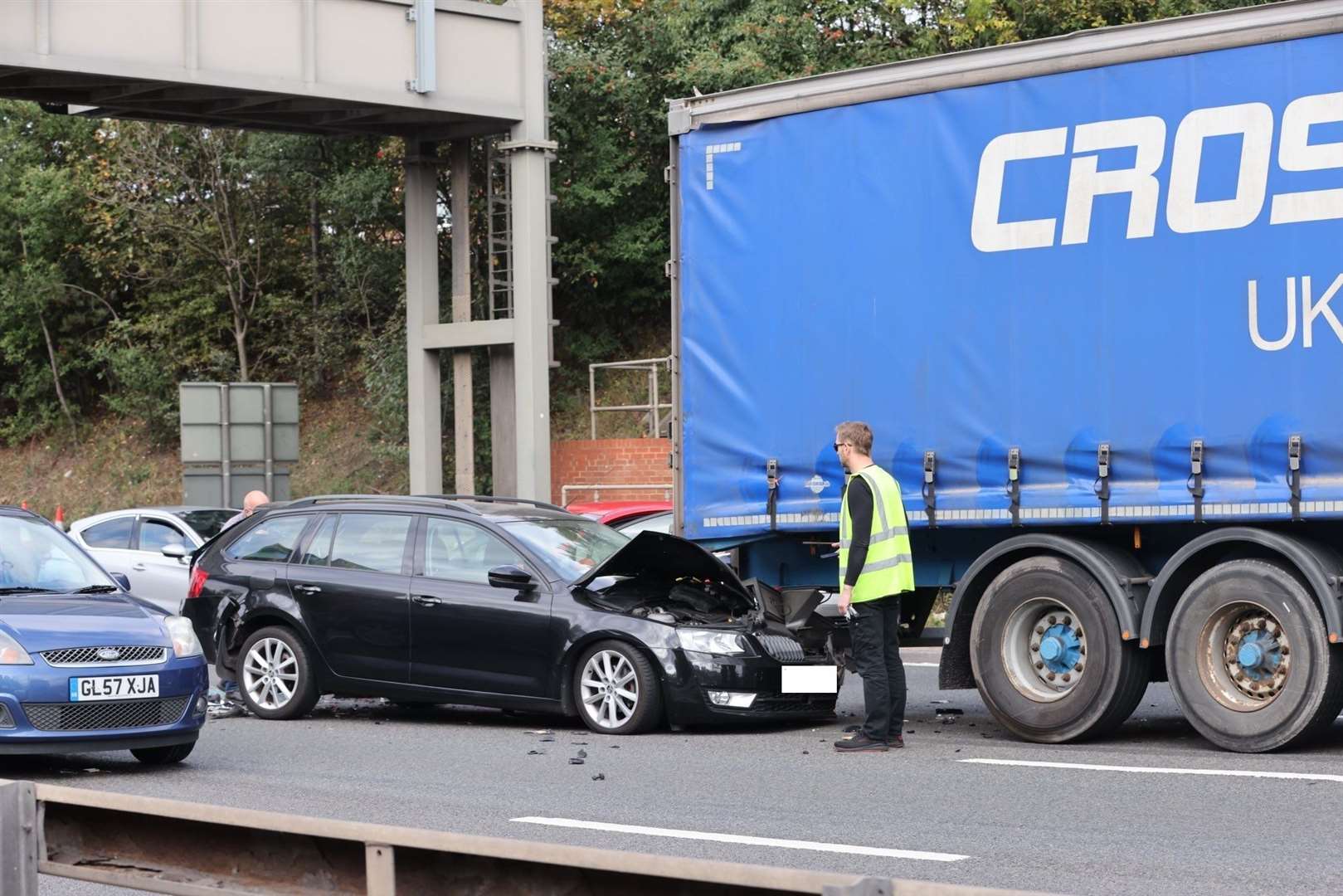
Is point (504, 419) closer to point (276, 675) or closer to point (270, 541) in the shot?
point (270, 541)

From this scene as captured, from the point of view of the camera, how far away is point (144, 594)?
17750 millimetres

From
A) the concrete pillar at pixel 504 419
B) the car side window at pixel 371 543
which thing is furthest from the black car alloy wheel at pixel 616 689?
the concrete pillar at pixel 504 419

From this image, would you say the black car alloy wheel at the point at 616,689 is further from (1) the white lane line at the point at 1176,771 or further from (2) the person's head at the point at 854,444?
(1) the white lane line at the point at 1176,771

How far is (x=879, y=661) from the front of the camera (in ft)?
33.5

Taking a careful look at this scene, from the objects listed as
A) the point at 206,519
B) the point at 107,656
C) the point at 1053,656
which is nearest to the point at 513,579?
the point at 107,656

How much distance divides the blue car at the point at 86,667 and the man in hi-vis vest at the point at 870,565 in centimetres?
371

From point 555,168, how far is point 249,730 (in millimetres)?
20730

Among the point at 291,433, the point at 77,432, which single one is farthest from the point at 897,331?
the point at 77,432

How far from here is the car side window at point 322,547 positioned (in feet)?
40.9

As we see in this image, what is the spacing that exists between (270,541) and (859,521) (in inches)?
188

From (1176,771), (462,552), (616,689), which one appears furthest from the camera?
(462,552)

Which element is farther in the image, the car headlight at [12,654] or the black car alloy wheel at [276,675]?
the black car alloy wheel at [276,675]

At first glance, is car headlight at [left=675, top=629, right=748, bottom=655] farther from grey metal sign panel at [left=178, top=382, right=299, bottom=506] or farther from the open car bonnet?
grey metal sign panel at [left=178, top=382, right=299, bottom=506]

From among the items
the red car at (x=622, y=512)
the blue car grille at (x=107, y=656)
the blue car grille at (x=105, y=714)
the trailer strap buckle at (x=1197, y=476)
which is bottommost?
the blue car grille at (x=105, y=714)
